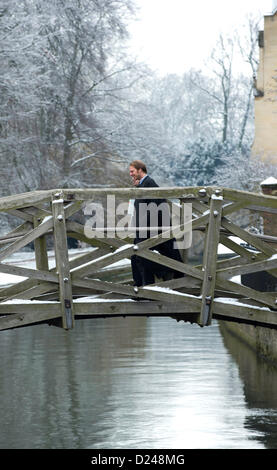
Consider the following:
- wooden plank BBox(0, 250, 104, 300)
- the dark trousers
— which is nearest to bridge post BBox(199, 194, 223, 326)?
the dark trousers

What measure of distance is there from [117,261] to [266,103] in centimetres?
3834

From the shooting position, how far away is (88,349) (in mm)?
20406

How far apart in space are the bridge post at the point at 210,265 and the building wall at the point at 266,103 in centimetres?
3543

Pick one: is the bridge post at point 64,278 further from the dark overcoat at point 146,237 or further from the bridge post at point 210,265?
the bridge post at point 210,265

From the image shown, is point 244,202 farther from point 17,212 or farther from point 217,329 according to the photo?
point 217,329

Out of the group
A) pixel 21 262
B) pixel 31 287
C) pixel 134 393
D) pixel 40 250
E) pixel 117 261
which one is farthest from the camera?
pixel 21 262

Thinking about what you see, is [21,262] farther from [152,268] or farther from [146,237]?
[146,237]

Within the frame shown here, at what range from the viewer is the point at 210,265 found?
11633 millimetres

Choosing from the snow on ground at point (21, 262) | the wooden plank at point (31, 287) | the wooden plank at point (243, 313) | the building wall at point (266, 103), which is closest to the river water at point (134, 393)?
the wooden plank at point (243, 313)

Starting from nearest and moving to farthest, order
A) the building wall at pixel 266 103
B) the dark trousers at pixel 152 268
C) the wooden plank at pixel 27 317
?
the wooden plank at pixel 27 317, the dark trousers at pixel 152 268, the building wall at pixel 266 103

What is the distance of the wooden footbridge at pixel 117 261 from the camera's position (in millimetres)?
11320

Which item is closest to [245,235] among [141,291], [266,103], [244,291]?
[244,291]

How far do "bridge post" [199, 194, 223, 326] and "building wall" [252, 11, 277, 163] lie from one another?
116 ft
